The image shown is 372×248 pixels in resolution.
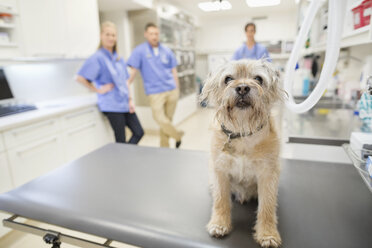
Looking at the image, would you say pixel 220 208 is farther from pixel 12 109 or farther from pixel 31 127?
pixel 12 109

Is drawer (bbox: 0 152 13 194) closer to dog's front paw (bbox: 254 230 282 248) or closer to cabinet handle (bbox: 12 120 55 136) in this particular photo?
cabinet handle (bbox: 12 120 55 136)

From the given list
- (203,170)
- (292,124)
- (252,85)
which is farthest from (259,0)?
(203,170)

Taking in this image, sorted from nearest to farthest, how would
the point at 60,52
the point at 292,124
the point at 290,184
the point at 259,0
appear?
the point at 290,184 < the point at 259,0 < the point at 292,124 < the point at 60,52

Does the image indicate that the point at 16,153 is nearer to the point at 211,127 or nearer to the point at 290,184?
the point at 211,127

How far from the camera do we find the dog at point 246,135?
3.10 feet

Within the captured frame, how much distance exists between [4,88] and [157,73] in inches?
68.9

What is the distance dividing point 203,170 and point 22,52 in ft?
7.61

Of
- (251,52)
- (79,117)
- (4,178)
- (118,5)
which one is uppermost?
(118,5)

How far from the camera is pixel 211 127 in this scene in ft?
3.70

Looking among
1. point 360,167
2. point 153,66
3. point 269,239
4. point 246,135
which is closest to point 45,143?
point 153,66

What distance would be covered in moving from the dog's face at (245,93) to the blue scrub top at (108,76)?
77.0 inches

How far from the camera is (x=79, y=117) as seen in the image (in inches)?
109

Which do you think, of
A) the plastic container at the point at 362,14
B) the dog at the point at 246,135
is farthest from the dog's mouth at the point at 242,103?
the plastic container at the point at 362,14

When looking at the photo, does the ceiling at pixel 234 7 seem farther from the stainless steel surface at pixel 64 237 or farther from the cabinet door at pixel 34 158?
the cabinet door at pixel 34 158
